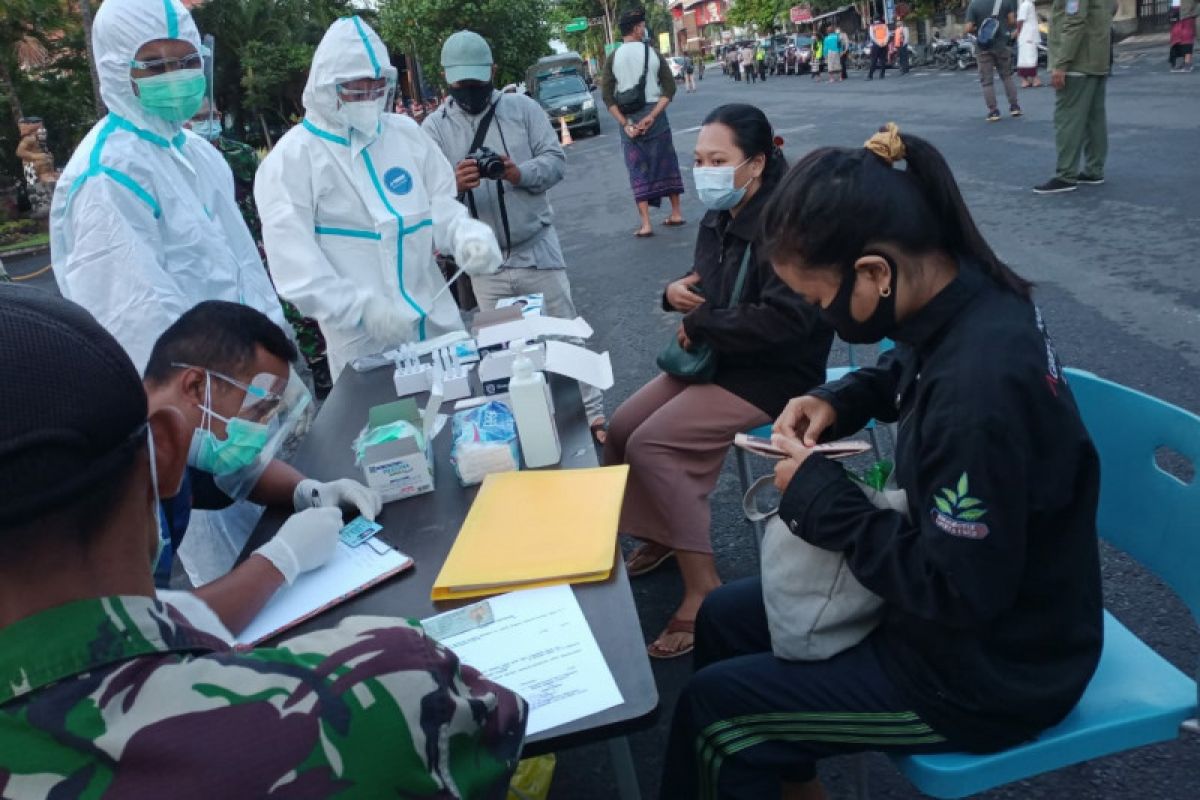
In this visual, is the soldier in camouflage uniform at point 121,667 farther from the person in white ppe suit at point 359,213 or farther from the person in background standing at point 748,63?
the person in background standing at point 748,63

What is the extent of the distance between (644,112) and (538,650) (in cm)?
664

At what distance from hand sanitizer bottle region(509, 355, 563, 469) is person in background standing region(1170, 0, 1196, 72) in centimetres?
1485

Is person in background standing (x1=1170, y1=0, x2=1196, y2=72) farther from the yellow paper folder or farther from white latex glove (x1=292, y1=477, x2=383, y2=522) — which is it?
white latex glove (x1=292, y1=477, x2=383, y2=522)

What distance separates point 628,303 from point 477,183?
2371 millimetres

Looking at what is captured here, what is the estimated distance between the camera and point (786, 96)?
65.5 feet

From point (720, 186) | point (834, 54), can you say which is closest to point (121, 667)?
point (720, 186)

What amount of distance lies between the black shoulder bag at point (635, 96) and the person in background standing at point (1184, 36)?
33.2ft

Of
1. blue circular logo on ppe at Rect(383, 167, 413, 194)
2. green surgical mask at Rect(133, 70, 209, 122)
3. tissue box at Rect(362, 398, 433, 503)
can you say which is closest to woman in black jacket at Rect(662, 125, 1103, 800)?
tissue box at Rect(362, 398, 433, 503)

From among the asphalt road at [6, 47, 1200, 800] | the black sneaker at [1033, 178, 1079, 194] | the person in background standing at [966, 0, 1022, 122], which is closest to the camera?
the asphalt road at [6, 47, 1200, 800]

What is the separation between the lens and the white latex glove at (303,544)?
1639mm

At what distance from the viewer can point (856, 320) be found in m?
1.58

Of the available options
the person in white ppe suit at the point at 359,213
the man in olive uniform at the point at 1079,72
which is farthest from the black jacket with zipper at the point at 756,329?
the man in olive uniform at the point at 1079,72

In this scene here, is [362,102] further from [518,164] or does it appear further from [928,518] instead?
[928,518]

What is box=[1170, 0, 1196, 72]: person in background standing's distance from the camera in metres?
12.9
